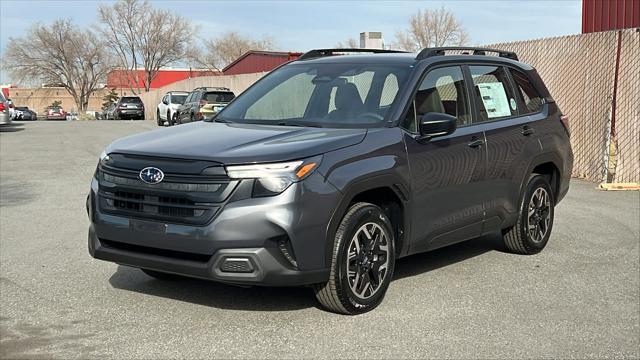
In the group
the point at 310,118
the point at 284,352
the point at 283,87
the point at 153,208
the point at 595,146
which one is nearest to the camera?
the point at 284,352

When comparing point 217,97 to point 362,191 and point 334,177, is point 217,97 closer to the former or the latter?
point 362,191

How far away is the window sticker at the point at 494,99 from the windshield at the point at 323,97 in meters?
1.04

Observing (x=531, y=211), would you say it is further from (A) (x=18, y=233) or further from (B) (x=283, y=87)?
(A) (x=18, y=233)

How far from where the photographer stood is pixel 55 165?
14.1m

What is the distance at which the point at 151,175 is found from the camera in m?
4.62

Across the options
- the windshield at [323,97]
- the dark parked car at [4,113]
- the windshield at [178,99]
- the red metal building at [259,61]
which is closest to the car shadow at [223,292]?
the windshield at [323,97]

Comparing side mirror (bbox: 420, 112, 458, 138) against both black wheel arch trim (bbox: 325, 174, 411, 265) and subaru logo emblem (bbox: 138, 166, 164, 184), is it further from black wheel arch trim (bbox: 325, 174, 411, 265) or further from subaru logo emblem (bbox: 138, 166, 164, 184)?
subaru logo emblem (bbox: 138, 166, 164, 184)

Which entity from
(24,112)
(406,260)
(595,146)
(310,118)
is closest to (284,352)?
(310,118)

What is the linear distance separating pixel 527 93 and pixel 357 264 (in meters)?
3.14

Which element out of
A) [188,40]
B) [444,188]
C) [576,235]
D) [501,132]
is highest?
[188,40]

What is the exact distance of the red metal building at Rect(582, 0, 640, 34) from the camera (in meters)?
17.9

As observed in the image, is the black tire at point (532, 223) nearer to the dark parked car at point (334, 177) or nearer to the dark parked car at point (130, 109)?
the dark parked car at point (334, 177)

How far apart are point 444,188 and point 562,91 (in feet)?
27.4

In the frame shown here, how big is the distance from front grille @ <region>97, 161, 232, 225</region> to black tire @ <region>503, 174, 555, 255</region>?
134 inches
